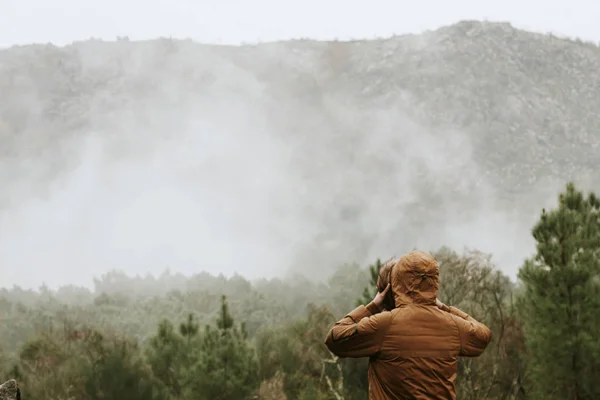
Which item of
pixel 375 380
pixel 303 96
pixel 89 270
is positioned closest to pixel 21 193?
pixel 89 270

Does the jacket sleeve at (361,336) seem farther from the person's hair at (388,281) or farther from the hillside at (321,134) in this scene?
the hillside at (321,134)

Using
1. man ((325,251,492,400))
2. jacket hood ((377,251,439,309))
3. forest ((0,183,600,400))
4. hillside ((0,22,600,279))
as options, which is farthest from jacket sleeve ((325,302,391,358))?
hillside ((0,22,600,279))

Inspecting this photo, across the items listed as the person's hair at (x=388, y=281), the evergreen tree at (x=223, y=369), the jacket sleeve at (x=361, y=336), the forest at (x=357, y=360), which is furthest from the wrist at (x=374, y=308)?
the evergreen tree at (x=223, y=369)

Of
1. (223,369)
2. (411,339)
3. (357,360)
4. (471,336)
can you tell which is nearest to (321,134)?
(223,369)

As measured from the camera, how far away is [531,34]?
296ft

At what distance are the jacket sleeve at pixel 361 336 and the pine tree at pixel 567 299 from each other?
11.5 metres

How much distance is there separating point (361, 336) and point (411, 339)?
251 mm

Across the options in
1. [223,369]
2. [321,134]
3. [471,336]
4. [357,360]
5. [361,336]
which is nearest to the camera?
[361,336]

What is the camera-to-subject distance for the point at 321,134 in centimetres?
7794

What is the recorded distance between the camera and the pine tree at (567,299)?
13539 millimetres

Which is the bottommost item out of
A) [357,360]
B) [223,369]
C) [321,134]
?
[223,369]

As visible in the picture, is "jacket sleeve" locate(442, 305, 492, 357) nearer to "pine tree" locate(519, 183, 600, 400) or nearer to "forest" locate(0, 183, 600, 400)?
"forest" locate(0, 183, 600, 400)

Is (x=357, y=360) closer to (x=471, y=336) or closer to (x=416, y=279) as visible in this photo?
(x=471, y=336)

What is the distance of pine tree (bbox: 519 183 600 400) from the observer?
44.4ft
